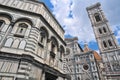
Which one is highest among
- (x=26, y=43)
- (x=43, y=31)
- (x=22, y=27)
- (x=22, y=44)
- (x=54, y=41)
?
(x=43, y=31)

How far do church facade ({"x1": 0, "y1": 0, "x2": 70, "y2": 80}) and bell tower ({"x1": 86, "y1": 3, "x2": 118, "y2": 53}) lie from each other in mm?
30288

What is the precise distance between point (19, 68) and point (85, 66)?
2944cm

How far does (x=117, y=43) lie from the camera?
35.7 meters

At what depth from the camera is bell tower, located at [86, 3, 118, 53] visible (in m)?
37.1

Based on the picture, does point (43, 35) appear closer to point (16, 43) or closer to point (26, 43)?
point (26, 43)

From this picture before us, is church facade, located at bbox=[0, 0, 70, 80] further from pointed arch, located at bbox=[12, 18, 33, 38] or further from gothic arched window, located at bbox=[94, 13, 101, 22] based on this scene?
gothic arched window, located at bbox=[94, 13, 101, 22]

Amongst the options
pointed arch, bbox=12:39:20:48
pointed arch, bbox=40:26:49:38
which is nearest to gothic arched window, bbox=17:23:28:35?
pointed arch, bbox=12:39:20:48

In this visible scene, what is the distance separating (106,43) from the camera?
125 feet

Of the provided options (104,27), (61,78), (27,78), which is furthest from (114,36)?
(27,78)

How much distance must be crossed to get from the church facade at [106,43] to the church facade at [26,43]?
83.6 feet

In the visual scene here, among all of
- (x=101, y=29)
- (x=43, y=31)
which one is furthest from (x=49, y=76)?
(x=101, y=29)

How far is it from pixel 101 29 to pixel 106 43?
7.65 meters

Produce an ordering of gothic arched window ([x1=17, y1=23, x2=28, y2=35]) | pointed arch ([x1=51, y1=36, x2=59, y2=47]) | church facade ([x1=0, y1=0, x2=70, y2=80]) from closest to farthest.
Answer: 1. church facade ([x1=0, y1=0, x2=70, y2=80])
2. gothic arched window ([x1=17, y1=23, x2=28, y2=35])
3. pointed arch ([x1=51, y1=36, x2=59, y2=47])

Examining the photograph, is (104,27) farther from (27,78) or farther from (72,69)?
(27,78)
